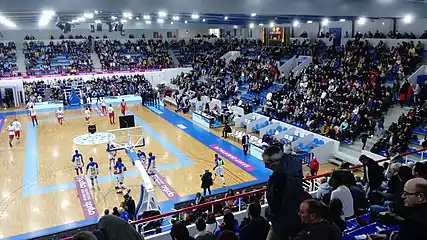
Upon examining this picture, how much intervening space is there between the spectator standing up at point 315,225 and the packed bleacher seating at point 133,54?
36.2m

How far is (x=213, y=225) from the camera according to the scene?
5.89 metres

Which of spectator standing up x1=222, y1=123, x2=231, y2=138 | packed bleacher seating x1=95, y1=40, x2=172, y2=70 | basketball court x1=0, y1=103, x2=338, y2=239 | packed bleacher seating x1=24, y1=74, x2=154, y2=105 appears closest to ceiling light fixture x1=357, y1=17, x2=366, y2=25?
spectator standing up x1=222, y1=123, x2=231, y2=138

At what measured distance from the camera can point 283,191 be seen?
11.7 feet

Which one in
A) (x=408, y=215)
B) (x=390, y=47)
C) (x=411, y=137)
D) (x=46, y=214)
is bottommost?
(x=46, y=214)

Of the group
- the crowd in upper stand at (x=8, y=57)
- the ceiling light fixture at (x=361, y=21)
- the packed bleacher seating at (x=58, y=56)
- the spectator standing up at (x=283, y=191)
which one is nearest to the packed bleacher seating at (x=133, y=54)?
the packed bleacher seating at (x=58, y=56)

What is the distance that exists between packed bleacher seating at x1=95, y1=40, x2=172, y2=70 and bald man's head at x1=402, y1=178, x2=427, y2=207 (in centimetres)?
3647

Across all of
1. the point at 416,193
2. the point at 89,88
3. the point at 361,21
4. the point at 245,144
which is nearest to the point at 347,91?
the point at 245,144

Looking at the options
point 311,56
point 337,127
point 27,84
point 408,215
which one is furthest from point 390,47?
point 27,84

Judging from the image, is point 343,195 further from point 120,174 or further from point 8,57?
point 8,57

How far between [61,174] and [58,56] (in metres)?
28.2

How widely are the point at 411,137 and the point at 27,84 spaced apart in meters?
31.0

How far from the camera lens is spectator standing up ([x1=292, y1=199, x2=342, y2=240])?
294cm

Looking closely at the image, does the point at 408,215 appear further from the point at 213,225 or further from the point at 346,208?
the point at 213,225

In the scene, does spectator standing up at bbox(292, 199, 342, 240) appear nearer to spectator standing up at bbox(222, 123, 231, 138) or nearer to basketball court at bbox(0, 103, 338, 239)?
basketball court at bbox(0, 103, 338, 239)
